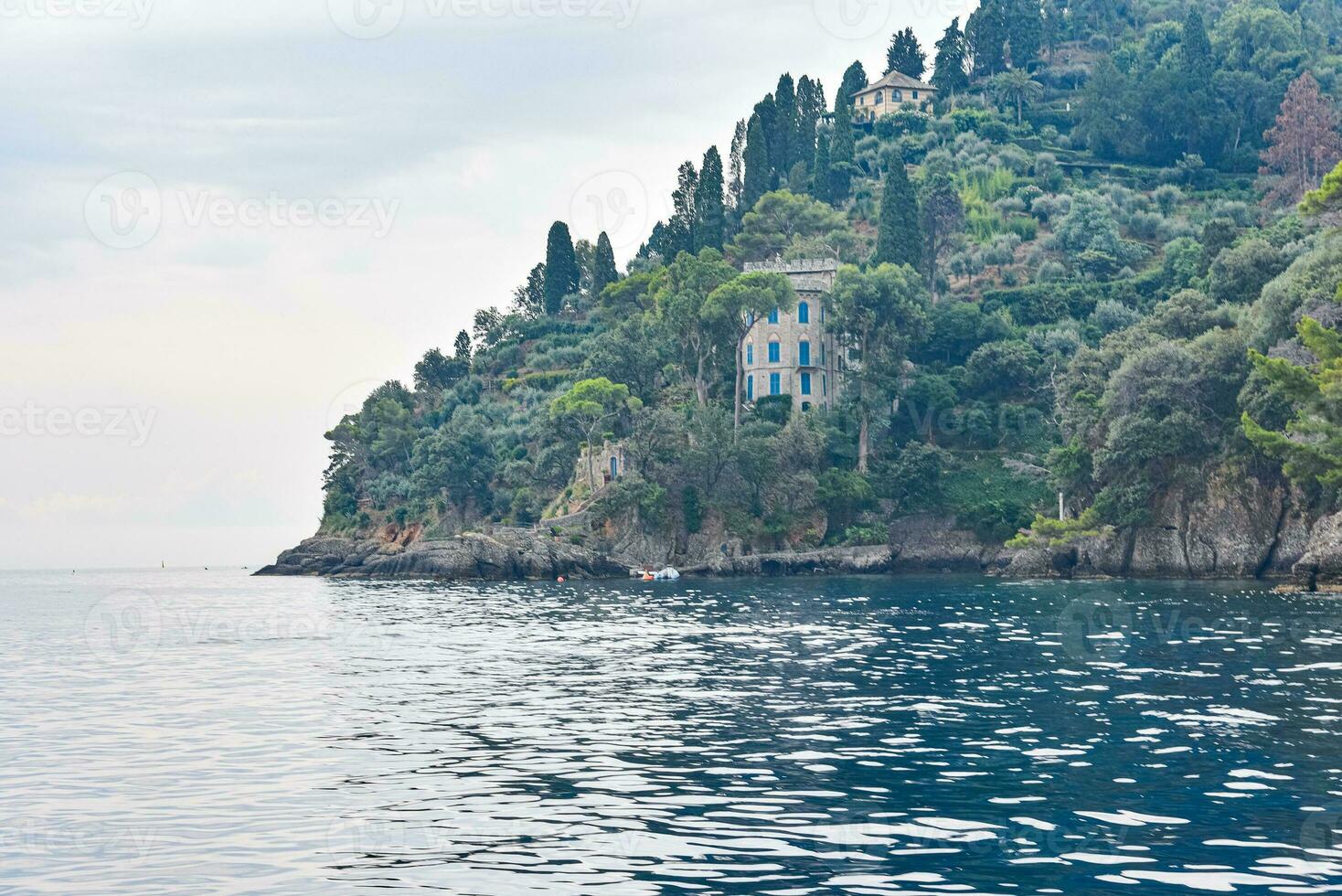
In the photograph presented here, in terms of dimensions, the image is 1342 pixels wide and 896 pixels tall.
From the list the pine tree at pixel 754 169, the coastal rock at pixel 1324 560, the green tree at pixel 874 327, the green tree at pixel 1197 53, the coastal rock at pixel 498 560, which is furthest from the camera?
the green tree at pixel 1197 53

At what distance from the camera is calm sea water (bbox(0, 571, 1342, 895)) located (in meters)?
17.6

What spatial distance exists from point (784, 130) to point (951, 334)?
67070 millimetres

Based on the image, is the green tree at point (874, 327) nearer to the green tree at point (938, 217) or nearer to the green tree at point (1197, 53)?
the green tree at point (938, 217)

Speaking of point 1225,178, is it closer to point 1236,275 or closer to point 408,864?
point 1236,275

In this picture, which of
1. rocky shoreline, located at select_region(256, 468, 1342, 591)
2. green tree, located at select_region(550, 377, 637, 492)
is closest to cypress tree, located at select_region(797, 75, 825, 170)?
green tree, located at select_region(550, 377, 637, 492)

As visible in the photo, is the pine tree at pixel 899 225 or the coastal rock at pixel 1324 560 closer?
the coastal rock at pixel 1324 560

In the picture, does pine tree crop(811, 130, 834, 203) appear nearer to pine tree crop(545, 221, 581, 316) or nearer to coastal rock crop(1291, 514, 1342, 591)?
pine tree crop(545, 221, 581, 316)

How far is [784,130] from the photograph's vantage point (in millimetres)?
179625

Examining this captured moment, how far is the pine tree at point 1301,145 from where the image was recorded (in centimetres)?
15375

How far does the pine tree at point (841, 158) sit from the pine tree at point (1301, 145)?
50.5 meters

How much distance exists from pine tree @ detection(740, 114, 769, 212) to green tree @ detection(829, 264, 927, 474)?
53239mm

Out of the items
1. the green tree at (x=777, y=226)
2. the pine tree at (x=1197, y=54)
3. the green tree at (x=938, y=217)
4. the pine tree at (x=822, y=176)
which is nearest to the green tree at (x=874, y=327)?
the green tree at (x=938, y=217)

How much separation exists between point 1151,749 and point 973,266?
125999mm

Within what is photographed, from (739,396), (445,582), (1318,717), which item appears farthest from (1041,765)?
(739,396)
